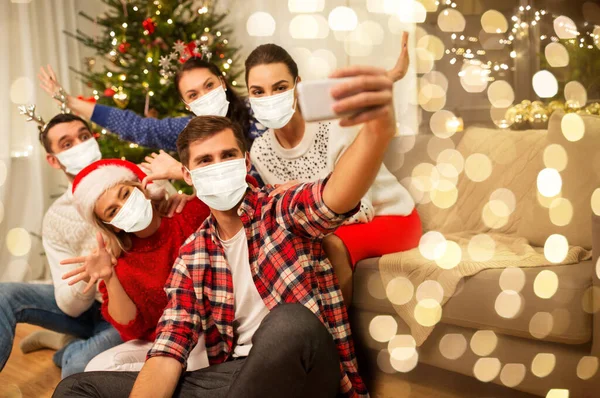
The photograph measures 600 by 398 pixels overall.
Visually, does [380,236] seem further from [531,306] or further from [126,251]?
[126,251]

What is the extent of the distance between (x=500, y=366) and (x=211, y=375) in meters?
0.79

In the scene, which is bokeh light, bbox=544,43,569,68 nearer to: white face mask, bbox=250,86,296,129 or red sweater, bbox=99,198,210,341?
white face mask, bbox=250,86,296,129

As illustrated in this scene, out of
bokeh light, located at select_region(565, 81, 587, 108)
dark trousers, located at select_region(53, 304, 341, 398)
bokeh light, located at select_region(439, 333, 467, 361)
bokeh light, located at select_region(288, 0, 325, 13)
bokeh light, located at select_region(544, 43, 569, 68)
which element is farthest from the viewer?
bokeh light, located at select_region(288, 0, 325, 13)

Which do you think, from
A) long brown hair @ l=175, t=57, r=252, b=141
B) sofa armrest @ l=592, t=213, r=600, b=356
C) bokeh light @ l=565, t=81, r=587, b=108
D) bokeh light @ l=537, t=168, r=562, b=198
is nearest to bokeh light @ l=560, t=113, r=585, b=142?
bokeh light @ l=537, t=168, r=562, b=198

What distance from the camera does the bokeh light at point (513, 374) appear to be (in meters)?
1.55

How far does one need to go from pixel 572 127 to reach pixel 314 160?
2.63 feet

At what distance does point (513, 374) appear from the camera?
1.57 m

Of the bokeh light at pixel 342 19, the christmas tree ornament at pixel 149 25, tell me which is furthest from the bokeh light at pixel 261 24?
the christmas tree ornament at pixel 149 25

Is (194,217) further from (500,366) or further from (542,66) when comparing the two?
(542,66)

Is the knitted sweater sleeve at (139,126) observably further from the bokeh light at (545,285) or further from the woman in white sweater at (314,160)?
the bokeh light at (545,285)

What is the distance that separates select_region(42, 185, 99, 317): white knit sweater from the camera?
192 cm

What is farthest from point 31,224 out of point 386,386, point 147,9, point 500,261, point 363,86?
point 363,86

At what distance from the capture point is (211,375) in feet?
4.47

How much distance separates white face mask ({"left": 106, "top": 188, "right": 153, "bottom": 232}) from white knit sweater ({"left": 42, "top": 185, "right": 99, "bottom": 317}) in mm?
411
